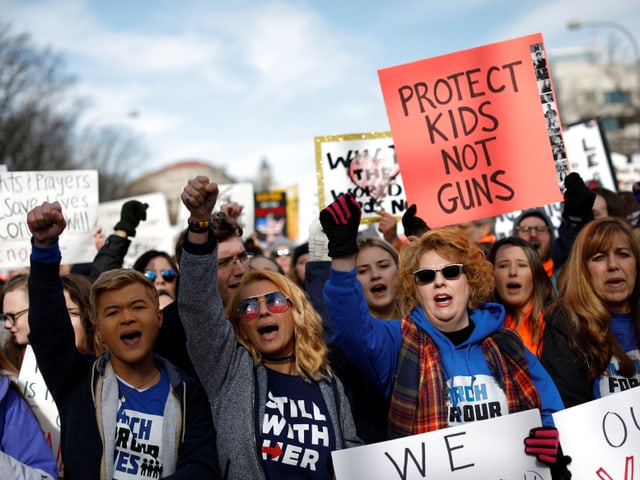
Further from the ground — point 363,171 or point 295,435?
point 363,171

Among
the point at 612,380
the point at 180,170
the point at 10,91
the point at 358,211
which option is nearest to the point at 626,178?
the point at 612,380

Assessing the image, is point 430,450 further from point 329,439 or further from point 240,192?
point 240,192

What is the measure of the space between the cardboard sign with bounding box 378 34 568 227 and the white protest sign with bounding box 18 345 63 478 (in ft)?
7.42

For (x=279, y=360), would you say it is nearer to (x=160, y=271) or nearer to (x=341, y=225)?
(x=341, y=225)

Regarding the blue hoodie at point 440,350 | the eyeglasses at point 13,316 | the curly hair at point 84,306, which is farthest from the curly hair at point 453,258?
the eyeglasses at point 13,316

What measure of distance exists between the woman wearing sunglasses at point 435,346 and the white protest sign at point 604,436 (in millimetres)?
87

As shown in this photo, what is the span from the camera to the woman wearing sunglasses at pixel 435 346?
2.64 metres

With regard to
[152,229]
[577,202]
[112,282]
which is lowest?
[112,282]

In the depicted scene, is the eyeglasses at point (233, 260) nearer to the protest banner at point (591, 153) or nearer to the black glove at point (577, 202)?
the black glove at point (577, 202)

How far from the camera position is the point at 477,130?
13.8 feet

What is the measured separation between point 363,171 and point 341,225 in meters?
3.07

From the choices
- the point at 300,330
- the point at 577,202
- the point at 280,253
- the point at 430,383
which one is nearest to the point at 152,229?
the point at 280,253

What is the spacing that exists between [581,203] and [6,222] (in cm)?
446

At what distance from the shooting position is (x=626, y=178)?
858 centimetres
